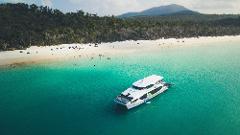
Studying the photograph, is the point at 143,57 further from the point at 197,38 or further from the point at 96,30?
the point at 197,38

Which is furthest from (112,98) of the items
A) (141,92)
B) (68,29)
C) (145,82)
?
(68,29)

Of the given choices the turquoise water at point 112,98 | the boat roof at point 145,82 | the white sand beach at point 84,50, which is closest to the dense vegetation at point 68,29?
the white sand beach at point 84,50

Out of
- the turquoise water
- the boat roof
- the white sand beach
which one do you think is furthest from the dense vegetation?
the boat roof

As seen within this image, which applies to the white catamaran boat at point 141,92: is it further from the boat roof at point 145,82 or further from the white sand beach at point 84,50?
the white sand beach at point 84,50

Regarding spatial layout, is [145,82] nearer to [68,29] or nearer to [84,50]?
[84,50]

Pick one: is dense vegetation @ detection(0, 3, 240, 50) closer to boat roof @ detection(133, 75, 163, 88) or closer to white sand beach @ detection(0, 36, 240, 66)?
white sand beach @ detection(0, 36, 240, 66)

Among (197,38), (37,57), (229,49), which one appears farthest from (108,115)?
(197,38)
